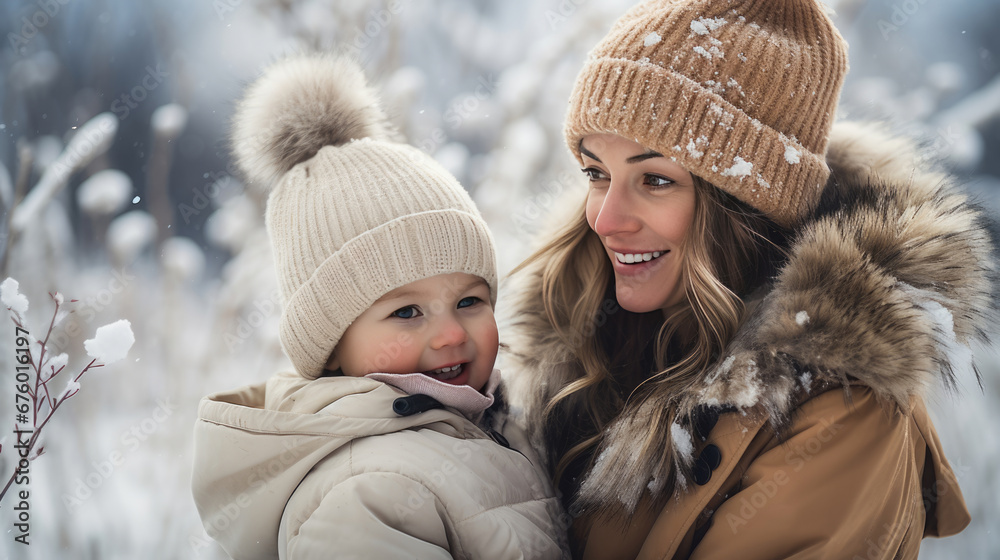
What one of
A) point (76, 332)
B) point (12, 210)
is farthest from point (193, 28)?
point (76, 332)

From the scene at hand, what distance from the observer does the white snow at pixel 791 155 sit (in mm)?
1369

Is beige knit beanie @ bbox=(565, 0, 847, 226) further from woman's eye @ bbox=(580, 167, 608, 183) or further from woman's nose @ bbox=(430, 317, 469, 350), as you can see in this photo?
woman's nose @ bbox=(430, 317, 469, 350)

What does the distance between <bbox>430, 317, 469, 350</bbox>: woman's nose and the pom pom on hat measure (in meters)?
0.64

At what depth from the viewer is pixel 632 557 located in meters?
1.32

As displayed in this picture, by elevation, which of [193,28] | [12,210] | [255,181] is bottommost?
[255,181]

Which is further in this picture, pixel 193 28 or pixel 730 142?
pixel 193 28

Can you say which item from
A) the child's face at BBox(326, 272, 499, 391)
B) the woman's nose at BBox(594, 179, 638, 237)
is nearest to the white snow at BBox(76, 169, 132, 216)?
the child's face at BBox(326, 272, 499, 391)

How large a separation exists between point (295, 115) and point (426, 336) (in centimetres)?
73

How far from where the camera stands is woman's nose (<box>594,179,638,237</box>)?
4.75 feet

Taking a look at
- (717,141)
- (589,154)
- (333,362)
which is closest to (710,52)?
(717,141)

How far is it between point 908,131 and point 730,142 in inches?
25.6

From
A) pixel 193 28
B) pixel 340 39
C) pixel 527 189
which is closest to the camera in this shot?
pixel 193 28

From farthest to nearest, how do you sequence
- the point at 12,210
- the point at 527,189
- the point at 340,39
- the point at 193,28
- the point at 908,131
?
the point at 527,189, the point at 340,39, the point at 193,28, the point at 12,210, the point at 908,131

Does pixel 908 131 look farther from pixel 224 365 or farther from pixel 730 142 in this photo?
pixel 224 365
